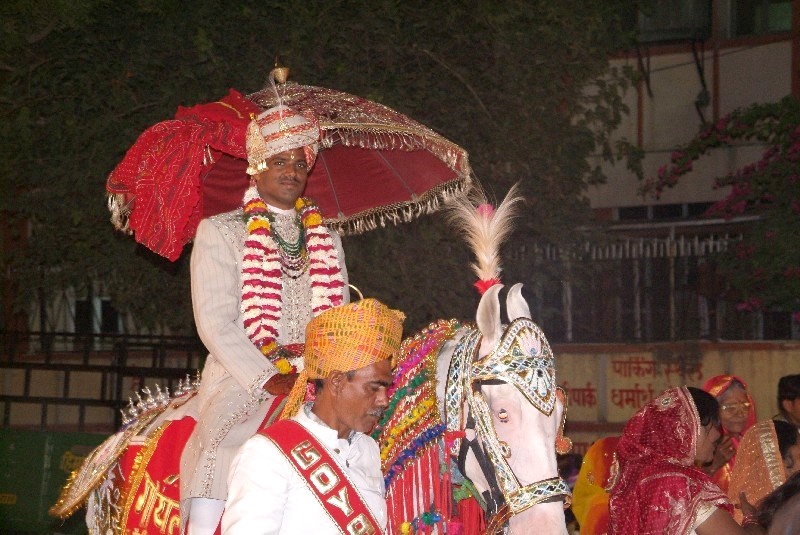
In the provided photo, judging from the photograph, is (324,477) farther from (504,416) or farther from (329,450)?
(504,416)

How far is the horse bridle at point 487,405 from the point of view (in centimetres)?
412

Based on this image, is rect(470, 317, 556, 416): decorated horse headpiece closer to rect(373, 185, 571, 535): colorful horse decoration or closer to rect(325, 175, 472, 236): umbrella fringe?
rect(373, 185, 571, 535): colorful horse decoration

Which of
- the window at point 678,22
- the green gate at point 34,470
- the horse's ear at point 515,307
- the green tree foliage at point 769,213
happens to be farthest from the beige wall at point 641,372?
the horse's ear at point 515,307

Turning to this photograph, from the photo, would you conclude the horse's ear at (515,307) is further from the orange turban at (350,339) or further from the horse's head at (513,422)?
the orange turban at (350,339)

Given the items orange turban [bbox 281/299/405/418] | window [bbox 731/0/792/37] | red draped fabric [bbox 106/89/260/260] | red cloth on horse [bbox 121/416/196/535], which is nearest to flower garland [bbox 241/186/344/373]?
red draped fabric [bbox 106/89/260/260]

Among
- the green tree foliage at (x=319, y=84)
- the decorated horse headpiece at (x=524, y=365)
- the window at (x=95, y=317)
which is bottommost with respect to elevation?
the decorated horse headpiece at (x=524, y=365)

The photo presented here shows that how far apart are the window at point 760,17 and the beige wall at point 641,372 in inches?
237

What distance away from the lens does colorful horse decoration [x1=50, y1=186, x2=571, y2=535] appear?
4164 millimetres

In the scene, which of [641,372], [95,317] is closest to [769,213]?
[641,372]

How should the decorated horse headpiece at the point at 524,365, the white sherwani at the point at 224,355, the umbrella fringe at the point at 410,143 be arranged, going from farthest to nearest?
the umbrella fringe at the point at 410,143, the white sherwani at the point at 224,355, the decorated horse headpiece at the point at 524,365

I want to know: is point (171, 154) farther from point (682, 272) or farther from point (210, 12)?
point (682, 272)

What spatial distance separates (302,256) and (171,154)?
77 cm

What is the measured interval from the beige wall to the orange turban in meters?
8.10

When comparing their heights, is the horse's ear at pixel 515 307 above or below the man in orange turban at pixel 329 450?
above
